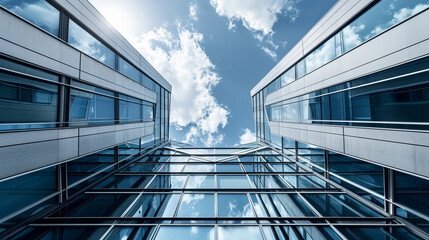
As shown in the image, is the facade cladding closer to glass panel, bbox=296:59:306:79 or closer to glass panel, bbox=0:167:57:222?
glass panel, bbox=296:59:306:79

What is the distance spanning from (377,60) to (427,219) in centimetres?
617

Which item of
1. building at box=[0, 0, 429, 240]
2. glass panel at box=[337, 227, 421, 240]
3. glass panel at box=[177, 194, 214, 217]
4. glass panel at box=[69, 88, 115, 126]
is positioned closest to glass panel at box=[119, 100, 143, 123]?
building at box=[0, 0, 429, 240]

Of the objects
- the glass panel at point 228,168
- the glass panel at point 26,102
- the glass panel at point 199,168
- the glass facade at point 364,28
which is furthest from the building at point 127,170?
the glass panel at point 228,168

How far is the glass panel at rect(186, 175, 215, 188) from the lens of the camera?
9320mm

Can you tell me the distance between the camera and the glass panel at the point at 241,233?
5871 millimetres

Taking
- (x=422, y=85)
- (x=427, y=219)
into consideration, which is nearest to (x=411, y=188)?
(x=427, y=219)

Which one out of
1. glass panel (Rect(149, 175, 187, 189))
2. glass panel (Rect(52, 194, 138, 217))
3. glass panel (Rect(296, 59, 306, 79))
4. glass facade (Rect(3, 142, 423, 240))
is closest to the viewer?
glass facade (Rect(3, 142, 423, 240))

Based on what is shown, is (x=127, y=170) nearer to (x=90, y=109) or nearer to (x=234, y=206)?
(x=90, y=109)

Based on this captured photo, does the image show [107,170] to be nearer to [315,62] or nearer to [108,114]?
[108,114]

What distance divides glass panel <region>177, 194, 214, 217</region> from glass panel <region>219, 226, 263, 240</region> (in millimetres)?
1061

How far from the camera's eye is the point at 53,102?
6402mm

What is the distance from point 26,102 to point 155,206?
6.53 m

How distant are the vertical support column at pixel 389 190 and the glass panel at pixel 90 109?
564 inches

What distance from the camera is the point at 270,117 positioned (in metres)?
19.7
